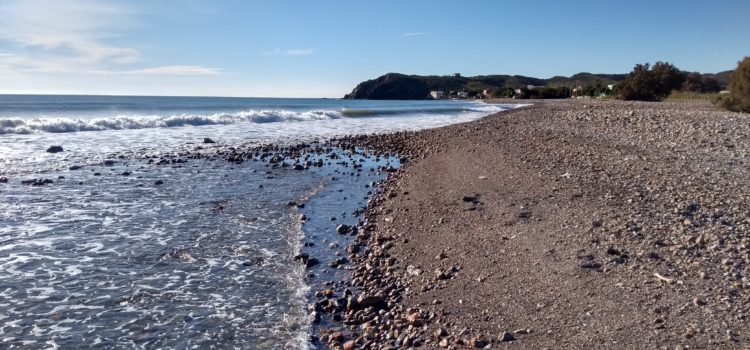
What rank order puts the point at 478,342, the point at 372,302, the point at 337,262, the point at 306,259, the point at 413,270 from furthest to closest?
the point at 306,259 < the point at 337,262 < the point at 413,270 < the point at 372,302 < the point at 478,342

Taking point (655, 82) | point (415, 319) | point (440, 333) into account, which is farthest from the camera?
point (655, 82)

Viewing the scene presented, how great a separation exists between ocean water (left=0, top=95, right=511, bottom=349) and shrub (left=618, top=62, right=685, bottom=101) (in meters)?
54.1

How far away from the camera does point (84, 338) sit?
559 centimetres

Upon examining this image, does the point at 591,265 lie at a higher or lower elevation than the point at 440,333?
higher

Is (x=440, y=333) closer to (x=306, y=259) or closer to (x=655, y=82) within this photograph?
(x=306, y=259)

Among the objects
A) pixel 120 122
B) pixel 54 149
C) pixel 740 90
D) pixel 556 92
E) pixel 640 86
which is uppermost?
pixel 556 92

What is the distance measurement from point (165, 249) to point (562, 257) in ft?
19.4

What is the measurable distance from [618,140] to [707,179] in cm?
667

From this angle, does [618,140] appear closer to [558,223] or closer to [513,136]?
[513,136]

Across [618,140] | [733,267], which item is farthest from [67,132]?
[733,267]

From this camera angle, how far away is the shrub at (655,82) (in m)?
61.7

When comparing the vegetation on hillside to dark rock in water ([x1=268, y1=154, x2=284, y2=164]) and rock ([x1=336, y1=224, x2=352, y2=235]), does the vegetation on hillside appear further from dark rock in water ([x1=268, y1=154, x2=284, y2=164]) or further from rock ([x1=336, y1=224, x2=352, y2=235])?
rock ([x1=336, y1=224, x2=352, y2=235])

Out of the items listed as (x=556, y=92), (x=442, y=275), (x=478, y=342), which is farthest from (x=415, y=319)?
(x=556, y=92)

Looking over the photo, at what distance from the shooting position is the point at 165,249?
8.73 meters
